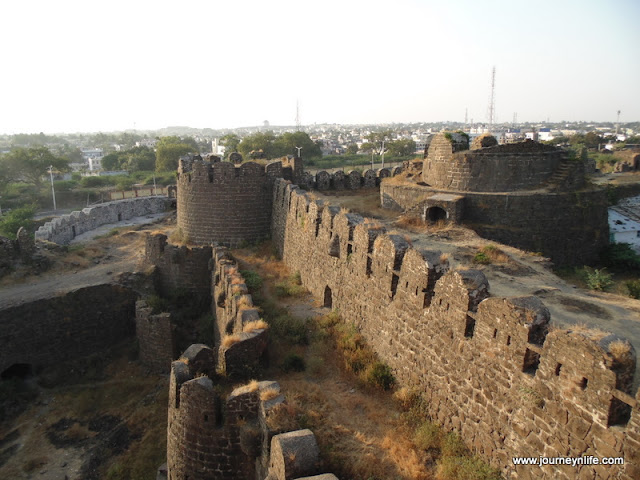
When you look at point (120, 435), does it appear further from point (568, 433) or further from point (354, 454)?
point (568, 433)

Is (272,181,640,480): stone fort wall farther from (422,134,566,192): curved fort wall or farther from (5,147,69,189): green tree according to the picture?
(5,147,69,189): green tree

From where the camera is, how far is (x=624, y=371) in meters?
4.09

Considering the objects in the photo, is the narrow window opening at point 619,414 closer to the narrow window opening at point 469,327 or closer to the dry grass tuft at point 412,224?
the narrow window opening at point 469,327

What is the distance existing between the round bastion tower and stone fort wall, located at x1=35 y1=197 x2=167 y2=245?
37.3 feet

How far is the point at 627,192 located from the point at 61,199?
5320 centimetres

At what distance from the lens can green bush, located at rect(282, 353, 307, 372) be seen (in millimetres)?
8953

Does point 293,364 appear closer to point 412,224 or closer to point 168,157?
point 412,224

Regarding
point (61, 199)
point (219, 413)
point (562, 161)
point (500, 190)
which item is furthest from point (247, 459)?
point (61, 199)

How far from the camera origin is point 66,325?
16578mm

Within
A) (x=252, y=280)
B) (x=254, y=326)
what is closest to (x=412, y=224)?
(x=252, y=280)

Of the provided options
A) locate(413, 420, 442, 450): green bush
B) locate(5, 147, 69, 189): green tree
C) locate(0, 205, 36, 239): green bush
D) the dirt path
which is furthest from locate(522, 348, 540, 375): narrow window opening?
locate(5, 147, 69, 189): green tree

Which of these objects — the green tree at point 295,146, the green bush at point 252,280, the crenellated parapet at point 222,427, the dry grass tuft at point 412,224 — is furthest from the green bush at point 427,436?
the green tree at point 295,146

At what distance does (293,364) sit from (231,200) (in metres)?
12.2

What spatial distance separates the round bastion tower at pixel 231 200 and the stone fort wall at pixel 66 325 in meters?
4.37
